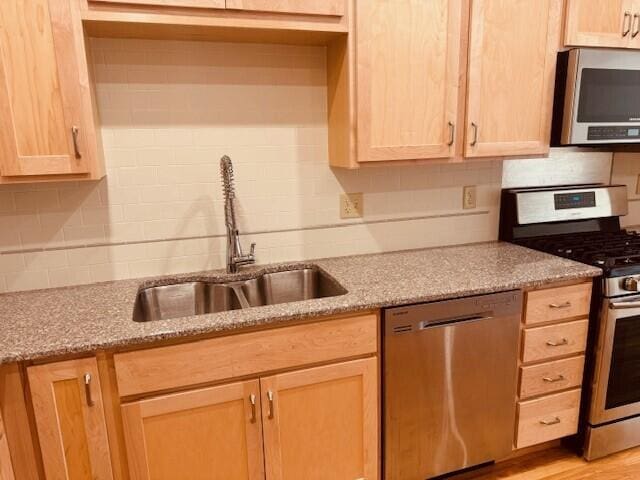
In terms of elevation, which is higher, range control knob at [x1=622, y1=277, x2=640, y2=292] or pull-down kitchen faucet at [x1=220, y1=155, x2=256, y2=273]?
pull-down kitchen faucet at [x1=220, y1=155, x2=256, y2=273]

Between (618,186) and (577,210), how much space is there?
0.30m

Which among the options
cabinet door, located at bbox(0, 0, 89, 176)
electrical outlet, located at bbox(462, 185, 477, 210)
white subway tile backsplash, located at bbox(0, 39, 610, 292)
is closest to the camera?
cabinet door, located at bbox(0, 0, 89, 176)

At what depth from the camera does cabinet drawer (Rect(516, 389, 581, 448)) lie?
1.90m

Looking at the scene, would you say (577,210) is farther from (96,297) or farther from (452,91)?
(96,297)

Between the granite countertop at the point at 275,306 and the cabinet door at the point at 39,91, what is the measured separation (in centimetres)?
49

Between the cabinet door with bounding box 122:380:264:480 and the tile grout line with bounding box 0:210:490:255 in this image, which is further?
the tile grout line with bounding box 0:210:490:255

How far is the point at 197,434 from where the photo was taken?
1468mm

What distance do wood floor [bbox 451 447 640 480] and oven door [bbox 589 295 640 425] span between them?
0.21 metres

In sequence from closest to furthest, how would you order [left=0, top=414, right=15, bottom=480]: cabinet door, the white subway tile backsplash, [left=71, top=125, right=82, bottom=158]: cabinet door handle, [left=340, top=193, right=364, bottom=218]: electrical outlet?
[left=0, top=414, right=15, bottom=480]: cabinet door → [left=71, top=125, right=82, bottom=158]: cabinet door handle → the white subway tile backsplash → [left=340, top=193, right=364, bottom=218]: electrical outlet

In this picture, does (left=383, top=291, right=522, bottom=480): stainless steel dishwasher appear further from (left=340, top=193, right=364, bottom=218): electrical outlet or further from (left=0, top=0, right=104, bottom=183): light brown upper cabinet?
(left=0, top=0, right=104, bottom=183): light brown upper cabinet

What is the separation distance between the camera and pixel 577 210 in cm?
237

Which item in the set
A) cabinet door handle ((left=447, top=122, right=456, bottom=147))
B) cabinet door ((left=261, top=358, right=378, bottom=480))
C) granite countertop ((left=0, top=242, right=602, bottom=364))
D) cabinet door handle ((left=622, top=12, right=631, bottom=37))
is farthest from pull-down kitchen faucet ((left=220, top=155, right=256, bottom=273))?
cabinet door handle ((left=622, top=12, right=631, bottom=37))

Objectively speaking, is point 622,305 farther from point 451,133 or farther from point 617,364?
point 451,133

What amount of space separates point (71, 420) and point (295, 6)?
5.04 ft
